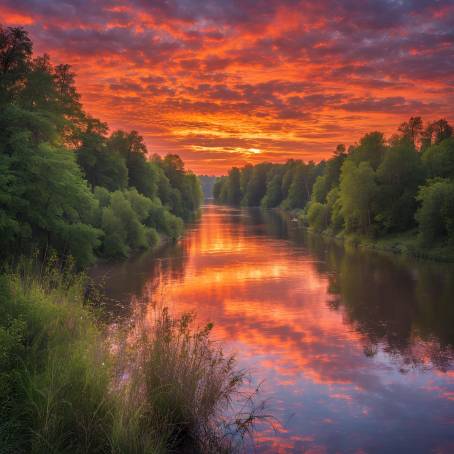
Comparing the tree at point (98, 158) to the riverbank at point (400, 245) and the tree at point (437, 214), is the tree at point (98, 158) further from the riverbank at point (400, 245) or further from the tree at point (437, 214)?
the tree at point (437, 214)

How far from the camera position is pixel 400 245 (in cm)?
5744

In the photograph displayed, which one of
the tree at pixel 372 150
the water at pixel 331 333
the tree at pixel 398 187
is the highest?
the tree at pixel 372 150

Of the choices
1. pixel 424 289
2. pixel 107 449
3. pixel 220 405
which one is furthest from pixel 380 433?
pixel 424 289

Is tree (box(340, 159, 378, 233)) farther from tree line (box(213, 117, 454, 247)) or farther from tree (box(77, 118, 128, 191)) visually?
tree (box(77, 118, 128, 191))

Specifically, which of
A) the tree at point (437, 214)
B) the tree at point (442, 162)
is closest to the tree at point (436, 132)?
the tree at point (442, 162)

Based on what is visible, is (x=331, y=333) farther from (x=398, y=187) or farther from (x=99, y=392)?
(x=398, y=187)

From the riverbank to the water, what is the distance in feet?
6.88

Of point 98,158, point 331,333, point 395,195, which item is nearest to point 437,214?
point 395,195

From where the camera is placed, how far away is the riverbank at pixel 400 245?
49.2 meters

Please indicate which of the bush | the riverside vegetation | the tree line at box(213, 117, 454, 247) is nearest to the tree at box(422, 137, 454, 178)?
the tree line at box(213, 117, 454, 247)

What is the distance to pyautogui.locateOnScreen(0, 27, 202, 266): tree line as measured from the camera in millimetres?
26531

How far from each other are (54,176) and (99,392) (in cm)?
1940

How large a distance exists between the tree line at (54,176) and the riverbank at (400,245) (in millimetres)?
24182

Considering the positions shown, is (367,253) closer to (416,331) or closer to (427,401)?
(416,331)
